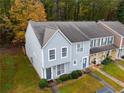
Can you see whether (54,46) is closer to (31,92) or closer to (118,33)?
(31,92)

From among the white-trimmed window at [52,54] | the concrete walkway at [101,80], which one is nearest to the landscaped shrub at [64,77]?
the white-trimmed window at [52,54]

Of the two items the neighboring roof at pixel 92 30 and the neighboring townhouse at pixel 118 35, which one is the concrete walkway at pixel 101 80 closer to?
the neighboring roof at pixel 92 30

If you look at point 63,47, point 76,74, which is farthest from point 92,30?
point 76,74

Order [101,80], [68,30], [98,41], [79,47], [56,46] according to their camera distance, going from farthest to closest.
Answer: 1. [98,41]
2. [68,30]
3. [79,47]
4. [101,80]
5. [56,46]

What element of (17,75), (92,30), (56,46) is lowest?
(17,75)

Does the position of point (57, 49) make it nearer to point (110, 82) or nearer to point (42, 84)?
point (42, 84)

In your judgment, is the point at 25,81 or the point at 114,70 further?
the point at 114,70
